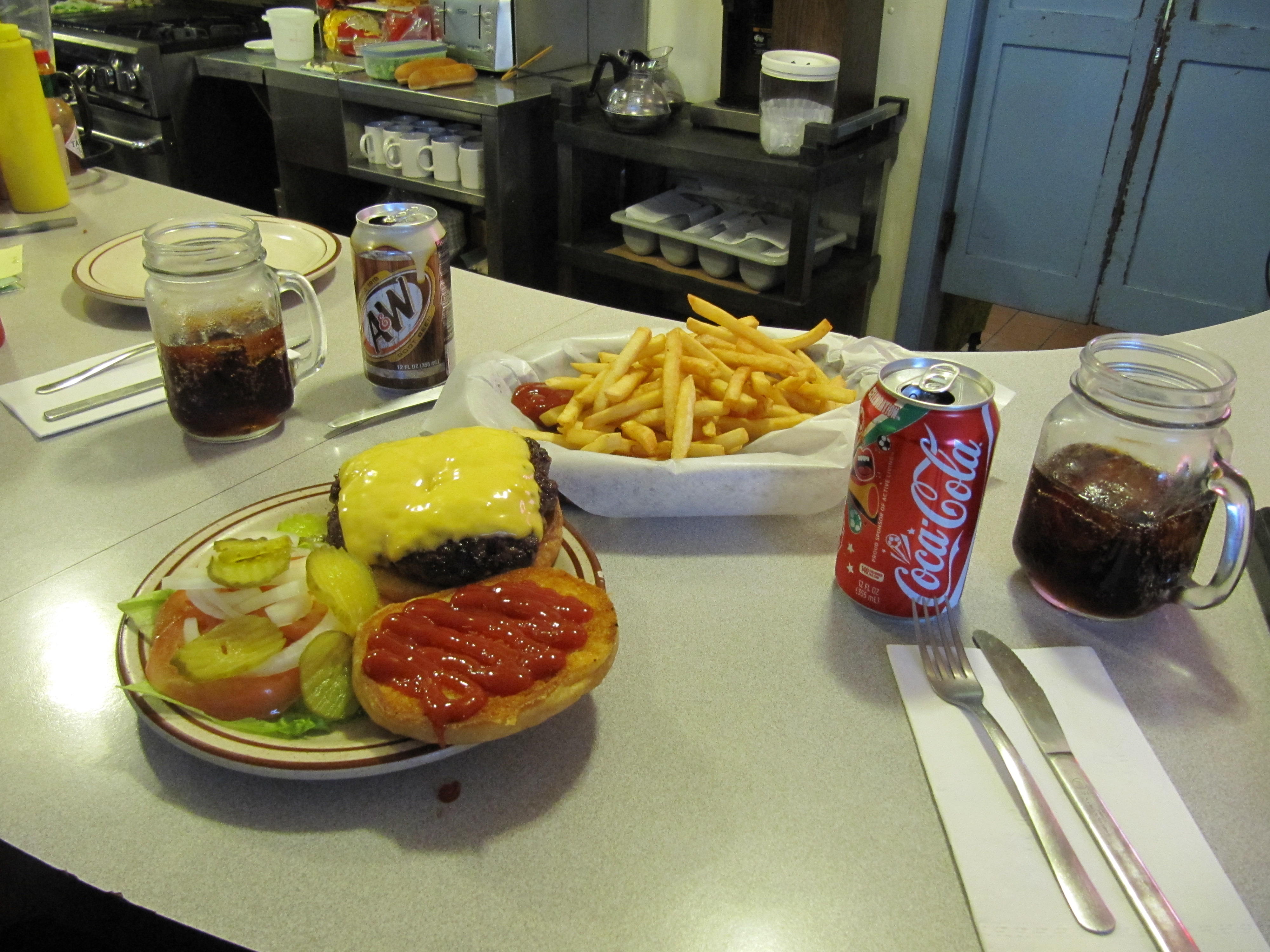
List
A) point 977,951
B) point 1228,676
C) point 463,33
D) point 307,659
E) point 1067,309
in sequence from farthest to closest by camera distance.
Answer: point 463,33, point 1067,309, point 1228,676, point 307,659, point 977,951

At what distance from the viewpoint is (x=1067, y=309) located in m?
3.04

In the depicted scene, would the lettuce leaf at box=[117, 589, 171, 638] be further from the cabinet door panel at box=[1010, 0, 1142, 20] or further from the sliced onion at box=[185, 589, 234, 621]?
the cabinet door panel at box=[1010, 0, 1142, 20]

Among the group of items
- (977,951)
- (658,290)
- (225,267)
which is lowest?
(658,290)

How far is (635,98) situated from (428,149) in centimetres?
86

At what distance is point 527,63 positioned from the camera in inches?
131

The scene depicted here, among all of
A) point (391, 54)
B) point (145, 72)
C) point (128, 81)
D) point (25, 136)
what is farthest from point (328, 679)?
point (128, 81)

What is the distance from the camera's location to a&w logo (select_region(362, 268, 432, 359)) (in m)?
1.23

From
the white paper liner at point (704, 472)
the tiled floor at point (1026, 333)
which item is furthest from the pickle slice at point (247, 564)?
the tiled floor at point (1026, 333)

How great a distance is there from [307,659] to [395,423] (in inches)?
22.7

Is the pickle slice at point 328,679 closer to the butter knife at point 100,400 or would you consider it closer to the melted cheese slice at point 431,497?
the melted cheese slice at point 431,497

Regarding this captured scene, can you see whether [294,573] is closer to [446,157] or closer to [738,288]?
[738,288]

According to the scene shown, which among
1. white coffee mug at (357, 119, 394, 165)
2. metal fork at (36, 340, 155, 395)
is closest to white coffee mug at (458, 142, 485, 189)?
white coffee mug at (357, 119, 394, 165)

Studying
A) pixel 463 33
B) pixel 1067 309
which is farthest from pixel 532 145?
pixel 1067 309

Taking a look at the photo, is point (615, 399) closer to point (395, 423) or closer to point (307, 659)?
point (395, 423)
